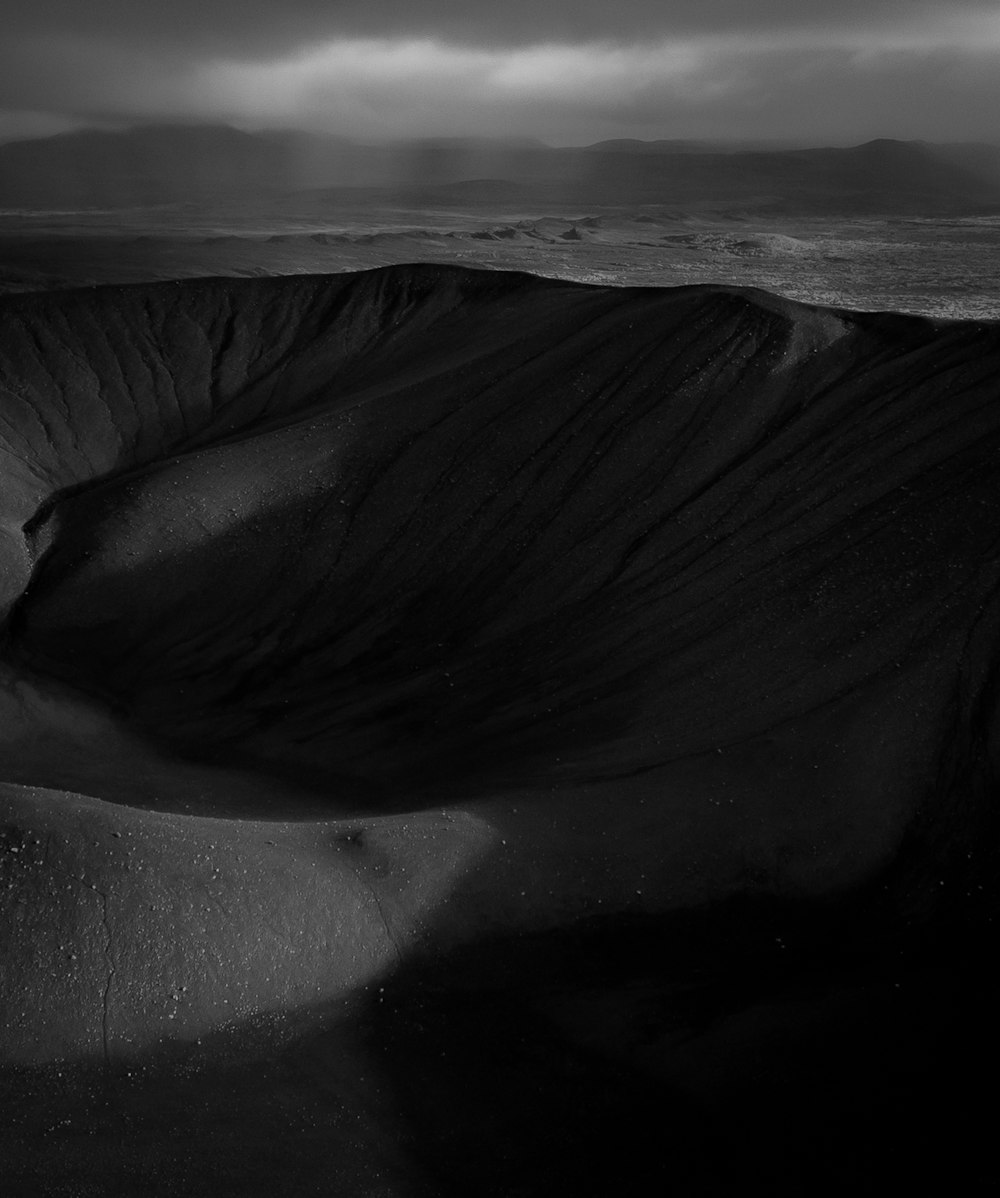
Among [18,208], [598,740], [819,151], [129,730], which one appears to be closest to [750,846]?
[598,740]

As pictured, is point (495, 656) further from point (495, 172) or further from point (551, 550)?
point (495, 172)

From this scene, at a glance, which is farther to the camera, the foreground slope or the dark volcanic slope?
the dark volcanic slope

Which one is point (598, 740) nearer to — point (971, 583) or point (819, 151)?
point (971, 583)

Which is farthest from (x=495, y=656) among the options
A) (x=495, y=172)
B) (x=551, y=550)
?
(x=495, y=172)

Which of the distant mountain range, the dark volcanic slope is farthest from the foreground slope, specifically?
the distant mountain range

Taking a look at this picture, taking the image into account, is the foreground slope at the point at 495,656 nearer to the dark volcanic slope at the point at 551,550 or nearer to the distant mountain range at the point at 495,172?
the dark volcanic slope at the point at 551,550

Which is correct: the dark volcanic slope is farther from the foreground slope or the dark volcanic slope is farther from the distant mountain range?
the distant mountain range
